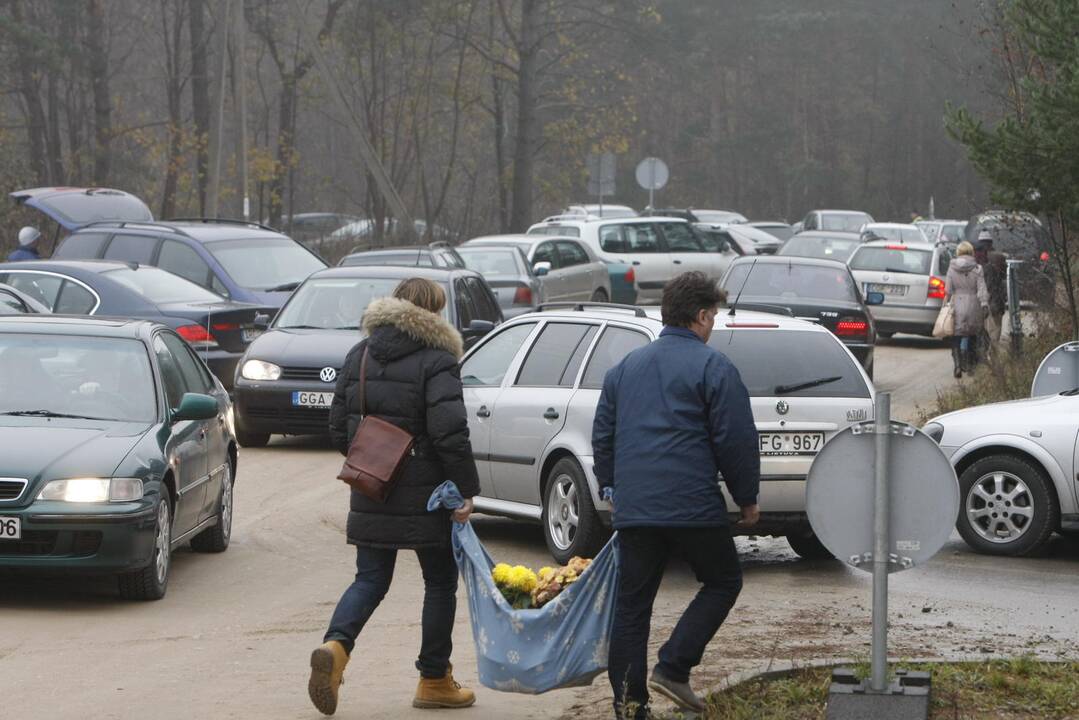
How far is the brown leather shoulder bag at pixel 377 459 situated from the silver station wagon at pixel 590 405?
3.02m

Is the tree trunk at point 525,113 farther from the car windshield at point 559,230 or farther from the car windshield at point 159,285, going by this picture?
the car windshield at point 159,285

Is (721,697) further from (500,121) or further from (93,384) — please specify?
(500,121)

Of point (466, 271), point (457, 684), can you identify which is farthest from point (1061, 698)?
point (466, 271)

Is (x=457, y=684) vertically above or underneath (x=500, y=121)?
underneath

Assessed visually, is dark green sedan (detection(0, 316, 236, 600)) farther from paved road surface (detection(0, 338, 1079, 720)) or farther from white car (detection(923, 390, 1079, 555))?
white car (detection(923, 390, 1079, 555))

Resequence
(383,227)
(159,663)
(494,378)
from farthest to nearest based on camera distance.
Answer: (383,227) → (494,378) → (159,663)

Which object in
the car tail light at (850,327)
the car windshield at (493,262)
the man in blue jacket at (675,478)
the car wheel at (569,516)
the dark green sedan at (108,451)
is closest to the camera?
the man in blue jacket at (675,478)

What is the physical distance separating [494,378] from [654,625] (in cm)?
317

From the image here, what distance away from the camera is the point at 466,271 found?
63.2ft

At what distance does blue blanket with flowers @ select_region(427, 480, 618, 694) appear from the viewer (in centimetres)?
658

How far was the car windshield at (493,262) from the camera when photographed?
26516 millimetres

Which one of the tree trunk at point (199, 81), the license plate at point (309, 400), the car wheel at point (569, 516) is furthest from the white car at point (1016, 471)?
the tree trunk at point (199, 81)

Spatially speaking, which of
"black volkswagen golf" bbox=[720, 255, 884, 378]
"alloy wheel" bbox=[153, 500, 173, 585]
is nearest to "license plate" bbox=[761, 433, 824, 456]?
"alloy wheel" bbox=[153, 500, 173, 585]

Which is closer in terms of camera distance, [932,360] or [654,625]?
[654,625]
